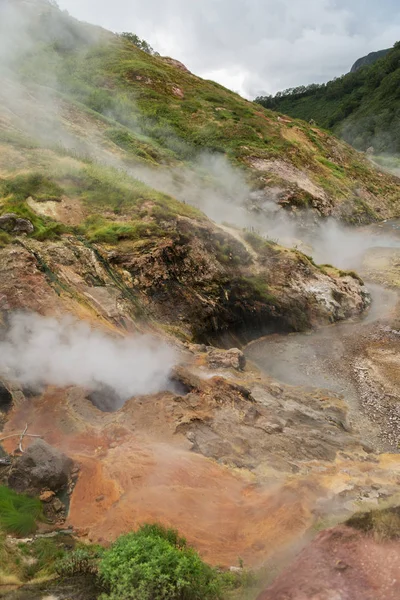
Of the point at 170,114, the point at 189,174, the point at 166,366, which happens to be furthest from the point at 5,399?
the point at 170,114

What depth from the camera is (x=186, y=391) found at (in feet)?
38.1

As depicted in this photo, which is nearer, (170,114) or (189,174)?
(189,174)

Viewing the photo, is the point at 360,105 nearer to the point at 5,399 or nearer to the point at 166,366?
the point at 166,366

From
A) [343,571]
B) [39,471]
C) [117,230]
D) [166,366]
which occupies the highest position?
[117,230]

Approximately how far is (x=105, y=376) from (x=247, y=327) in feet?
29.6

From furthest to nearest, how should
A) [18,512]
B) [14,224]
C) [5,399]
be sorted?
[14,224], [5,399], [18,512]

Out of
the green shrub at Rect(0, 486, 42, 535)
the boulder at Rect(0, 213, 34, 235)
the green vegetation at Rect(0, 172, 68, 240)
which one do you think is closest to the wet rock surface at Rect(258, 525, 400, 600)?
the green shrub at Rect(0, 486, 42, 535)

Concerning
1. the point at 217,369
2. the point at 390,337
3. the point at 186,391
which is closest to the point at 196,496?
the point at 186,391

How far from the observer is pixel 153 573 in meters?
5.12

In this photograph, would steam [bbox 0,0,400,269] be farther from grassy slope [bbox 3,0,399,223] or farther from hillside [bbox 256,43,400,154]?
hillside [bbox 256,43,400,154]

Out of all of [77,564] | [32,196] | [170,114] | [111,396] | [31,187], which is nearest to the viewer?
[77,564]

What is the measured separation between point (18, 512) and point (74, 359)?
16.1ft

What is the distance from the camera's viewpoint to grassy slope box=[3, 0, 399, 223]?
3584cm

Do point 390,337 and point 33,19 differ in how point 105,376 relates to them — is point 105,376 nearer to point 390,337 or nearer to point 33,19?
point 390,337
